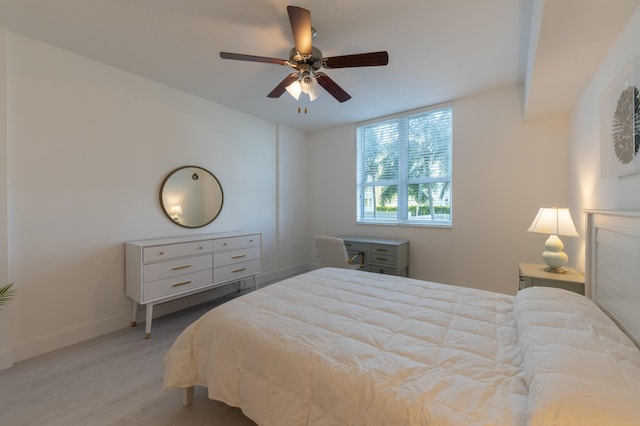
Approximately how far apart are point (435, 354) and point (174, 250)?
241 cm

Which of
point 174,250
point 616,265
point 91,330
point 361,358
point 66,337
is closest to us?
point 361,358

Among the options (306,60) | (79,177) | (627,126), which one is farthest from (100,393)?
(627,126)

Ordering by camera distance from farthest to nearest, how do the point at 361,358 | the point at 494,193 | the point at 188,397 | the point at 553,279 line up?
1. the point at 494,193
2. the point at 553,279
3. the point at 188,397
4. the point at 361,358

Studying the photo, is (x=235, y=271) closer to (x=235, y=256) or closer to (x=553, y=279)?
(x=235, y=256)

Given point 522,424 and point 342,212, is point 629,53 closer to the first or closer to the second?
point 522,424

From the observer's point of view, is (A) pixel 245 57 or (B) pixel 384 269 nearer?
(A) pixel 245 57

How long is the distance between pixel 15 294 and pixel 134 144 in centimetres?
157

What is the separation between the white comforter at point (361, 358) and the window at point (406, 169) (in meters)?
1.90

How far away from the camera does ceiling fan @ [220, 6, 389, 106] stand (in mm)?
1620

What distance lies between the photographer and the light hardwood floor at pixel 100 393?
1.50m

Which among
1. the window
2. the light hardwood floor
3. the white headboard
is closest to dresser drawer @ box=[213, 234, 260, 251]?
the light hardwood floor

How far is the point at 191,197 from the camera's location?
3.13m

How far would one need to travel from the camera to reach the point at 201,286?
2.76m

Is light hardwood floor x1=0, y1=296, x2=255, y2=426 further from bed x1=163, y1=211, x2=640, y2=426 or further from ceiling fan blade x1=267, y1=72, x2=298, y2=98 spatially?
ceiling fan blade x1=267, y1=72, x2=298, y2=98
